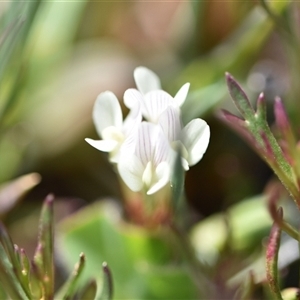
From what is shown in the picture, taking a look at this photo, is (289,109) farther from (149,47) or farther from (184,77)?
(149,47)

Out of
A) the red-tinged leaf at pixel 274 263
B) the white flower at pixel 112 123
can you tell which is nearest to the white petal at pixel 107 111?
the white flower at pixel 112 123

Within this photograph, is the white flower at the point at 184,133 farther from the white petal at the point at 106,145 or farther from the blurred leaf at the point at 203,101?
the blurred leaf at the point at 203,101

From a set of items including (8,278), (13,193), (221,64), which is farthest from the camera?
(221,64)

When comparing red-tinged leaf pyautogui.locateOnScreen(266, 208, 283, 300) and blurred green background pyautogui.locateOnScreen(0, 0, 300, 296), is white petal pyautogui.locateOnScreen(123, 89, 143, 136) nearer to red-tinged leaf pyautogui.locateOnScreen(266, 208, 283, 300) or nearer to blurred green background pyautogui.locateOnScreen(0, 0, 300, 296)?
red-tinged leaf pyautogui.locateOnScreen(266, 208, 283, 300)

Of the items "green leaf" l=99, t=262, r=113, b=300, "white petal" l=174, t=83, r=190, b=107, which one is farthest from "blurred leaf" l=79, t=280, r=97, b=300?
"white petal" l=174, t=83, r=190, b=107

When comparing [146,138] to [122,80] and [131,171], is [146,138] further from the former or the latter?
[122,80]

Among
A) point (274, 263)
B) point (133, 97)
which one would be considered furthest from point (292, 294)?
point (133, 97)

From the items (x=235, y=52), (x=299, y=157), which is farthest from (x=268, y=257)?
(x=235, y=52)

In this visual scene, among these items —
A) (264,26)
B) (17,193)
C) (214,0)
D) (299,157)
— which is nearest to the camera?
(299,157)
